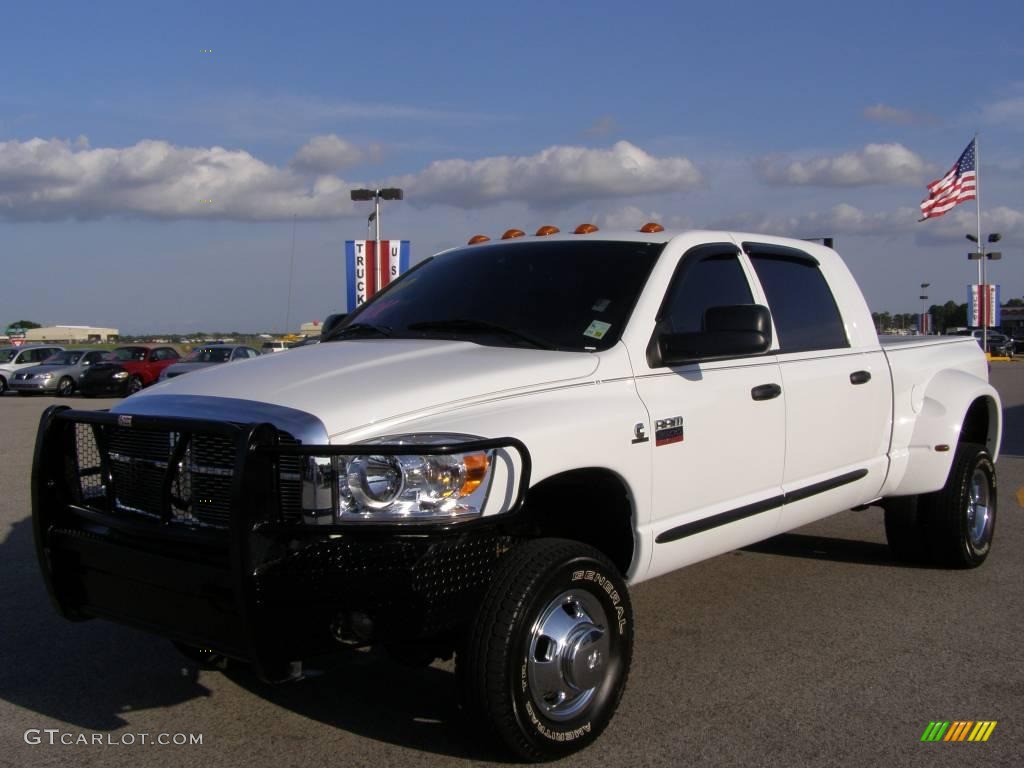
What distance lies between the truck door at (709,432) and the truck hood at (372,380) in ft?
1.49

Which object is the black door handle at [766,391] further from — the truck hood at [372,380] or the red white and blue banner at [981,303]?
the red white and blue banner at [981,303]

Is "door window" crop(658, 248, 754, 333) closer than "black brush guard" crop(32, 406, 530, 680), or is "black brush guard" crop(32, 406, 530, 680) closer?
"black brush guard" crop(32, 406, 530, 680)

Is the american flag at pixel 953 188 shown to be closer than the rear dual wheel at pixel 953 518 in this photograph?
No

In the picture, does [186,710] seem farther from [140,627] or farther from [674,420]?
[674,420]

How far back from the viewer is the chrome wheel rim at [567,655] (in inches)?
141

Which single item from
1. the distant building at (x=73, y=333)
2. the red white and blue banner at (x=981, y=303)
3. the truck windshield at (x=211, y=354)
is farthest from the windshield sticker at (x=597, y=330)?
the distant building at (x=73, y=333)

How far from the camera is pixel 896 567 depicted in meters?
6.54

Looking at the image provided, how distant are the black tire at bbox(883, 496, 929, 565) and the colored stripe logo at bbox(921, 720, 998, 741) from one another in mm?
2398

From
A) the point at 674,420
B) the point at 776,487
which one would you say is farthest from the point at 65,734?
the point at 776,487

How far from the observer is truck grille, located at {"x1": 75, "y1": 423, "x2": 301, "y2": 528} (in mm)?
3410

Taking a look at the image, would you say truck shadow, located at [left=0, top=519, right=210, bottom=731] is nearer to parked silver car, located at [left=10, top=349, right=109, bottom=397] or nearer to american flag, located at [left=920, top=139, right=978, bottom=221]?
parked silver car, located at [left=10, top=349, right=109, bottom=397]

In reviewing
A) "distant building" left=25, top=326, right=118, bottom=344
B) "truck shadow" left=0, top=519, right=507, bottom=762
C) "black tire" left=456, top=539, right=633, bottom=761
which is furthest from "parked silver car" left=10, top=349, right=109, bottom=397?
"distant building" left=25, top=326, right=118, bottom=344

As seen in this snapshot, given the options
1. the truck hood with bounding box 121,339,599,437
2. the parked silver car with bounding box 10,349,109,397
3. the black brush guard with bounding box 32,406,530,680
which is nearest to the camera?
the black brush guard with bounding box 32,406,530,680

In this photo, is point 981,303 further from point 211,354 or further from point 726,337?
point 726,337
